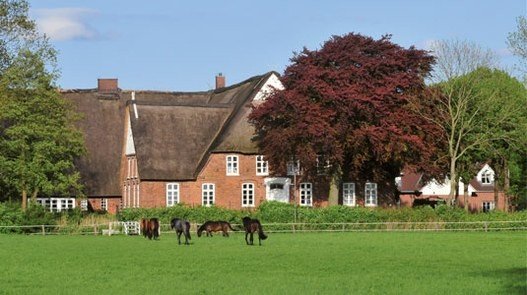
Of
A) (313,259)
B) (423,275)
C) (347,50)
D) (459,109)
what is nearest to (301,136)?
(347,50)

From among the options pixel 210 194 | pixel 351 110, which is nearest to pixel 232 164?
pixel 210 194

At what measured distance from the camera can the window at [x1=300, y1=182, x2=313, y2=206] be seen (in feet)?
250

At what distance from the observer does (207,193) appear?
251 feet

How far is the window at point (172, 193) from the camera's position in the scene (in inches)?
2999

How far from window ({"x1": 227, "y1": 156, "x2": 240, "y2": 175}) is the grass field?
3099cm

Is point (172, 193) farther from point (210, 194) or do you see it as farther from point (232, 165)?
point (232, 165)

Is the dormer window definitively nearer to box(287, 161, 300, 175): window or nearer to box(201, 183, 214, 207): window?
box(201, 183, 214, 207): window

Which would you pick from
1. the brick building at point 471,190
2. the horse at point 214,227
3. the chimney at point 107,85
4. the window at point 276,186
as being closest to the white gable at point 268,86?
the window at point 276,186

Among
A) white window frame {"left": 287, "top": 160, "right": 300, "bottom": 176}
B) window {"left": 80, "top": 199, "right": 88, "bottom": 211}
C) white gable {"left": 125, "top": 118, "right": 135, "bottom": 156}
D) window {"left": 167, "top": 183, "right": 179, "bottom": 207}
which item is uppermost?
white gable {"left": 125, "top": 118, "right": 135, "bottom": 156}

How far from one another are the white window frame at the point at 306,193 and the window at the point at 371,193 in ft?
13.4

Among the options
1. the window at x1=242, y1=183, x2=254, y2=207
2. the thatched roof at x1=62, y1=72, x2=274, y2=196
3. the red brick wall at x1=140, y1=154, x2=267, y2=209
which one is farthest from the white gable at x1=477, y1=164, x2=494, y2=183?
the window at x1=242, y1=183, x2=254, y2=207

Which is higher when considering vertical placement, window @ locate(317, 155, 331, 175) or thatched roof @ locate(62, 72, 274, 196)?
thatched roof @ locate(62, 72, 274, 196)

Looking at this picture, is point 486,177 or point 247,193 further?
point 486,177

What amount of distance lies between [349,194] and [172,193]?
500 inches
